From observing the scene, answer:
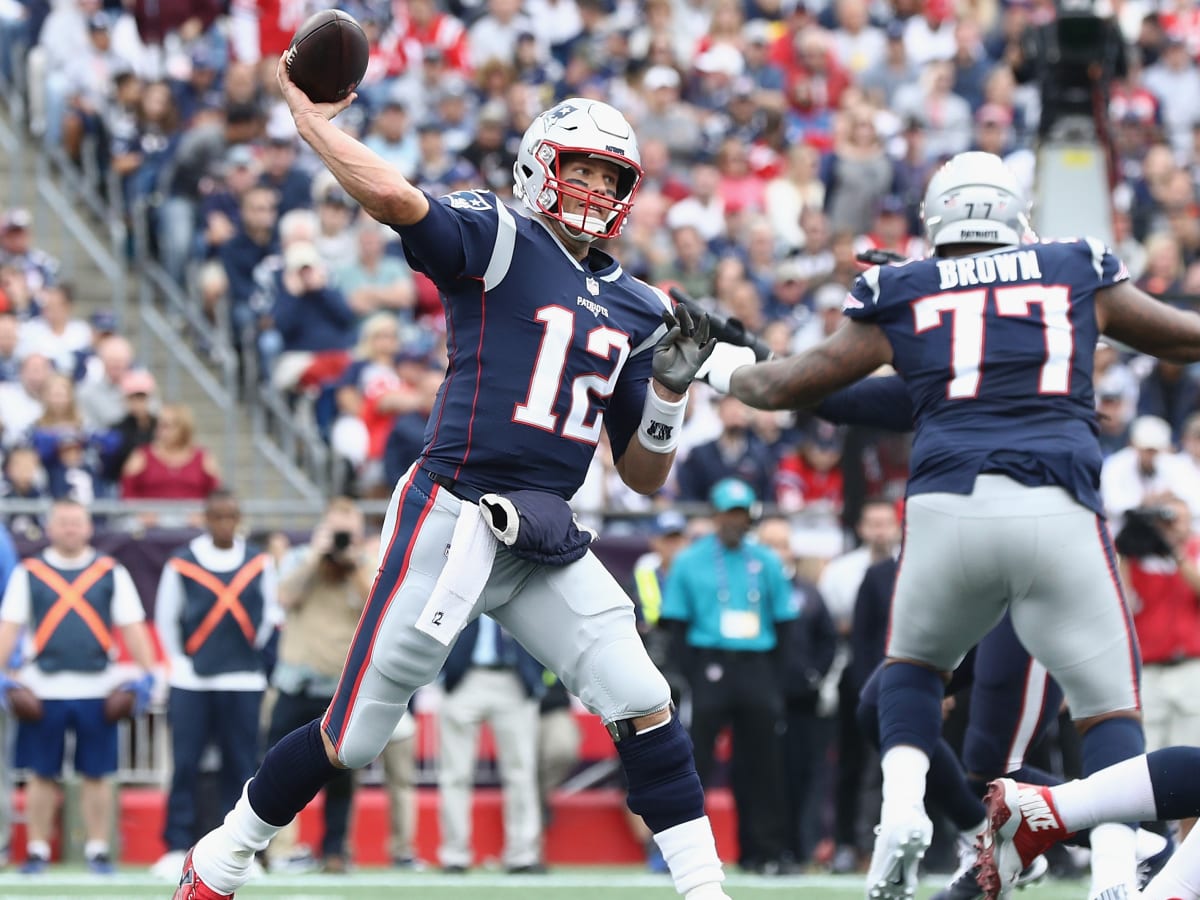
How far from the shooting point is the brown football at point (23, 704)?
9.68 m

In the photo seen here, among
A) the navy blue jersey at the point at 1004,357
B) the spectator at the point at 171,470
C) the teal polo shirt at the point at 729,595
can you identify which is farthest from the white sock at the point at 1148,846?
the spectator at the point at 171,470

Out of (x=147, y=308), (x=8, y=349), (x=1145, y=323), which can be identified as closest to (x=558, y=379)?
(x=1145, y=323)

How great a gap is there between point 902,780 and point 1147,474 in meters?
5.83

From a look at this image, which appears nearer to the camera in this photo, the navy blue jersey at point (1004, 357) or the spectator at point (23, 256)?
the navy blue jersey at point (1004, 357)

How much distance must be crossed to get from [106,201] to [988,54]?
6.90 m

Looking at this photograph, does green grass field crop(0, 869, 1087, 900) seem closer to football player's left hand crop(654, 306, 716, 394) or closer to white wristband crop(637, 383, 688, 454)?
white wristband crop(637, 383, 688, 454)

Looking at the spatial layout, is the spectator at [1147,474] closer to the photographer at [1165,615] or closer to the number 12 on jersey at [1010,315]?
the photographer at [1165,615]

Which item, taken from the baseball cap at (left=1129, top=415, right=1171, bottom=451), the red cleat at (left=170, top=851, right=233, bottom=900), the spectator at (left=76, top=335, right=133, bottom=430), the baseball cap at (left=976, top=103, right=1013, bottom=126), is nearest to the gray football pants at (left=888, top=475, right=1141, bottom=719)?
the red cleat at (left=170, top=851, right=233, bottom=900)

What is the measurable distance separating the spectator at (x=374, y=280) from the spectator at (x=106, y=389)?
153 centimetres

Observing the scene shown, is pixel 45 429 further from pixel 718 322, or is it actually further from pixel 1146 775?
pixel 1146 775

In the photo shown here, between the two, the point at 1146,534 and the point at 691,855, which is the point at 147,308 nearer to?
the point at 1146,534

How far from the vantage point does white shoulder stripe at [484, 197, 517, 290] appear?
5422 mm

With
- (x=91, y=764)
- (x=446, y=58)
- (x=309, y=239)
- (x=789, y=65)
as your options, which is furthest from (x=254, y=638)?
(x=789, y=65)

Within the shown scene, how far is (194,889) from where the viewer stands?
5.59 metres
